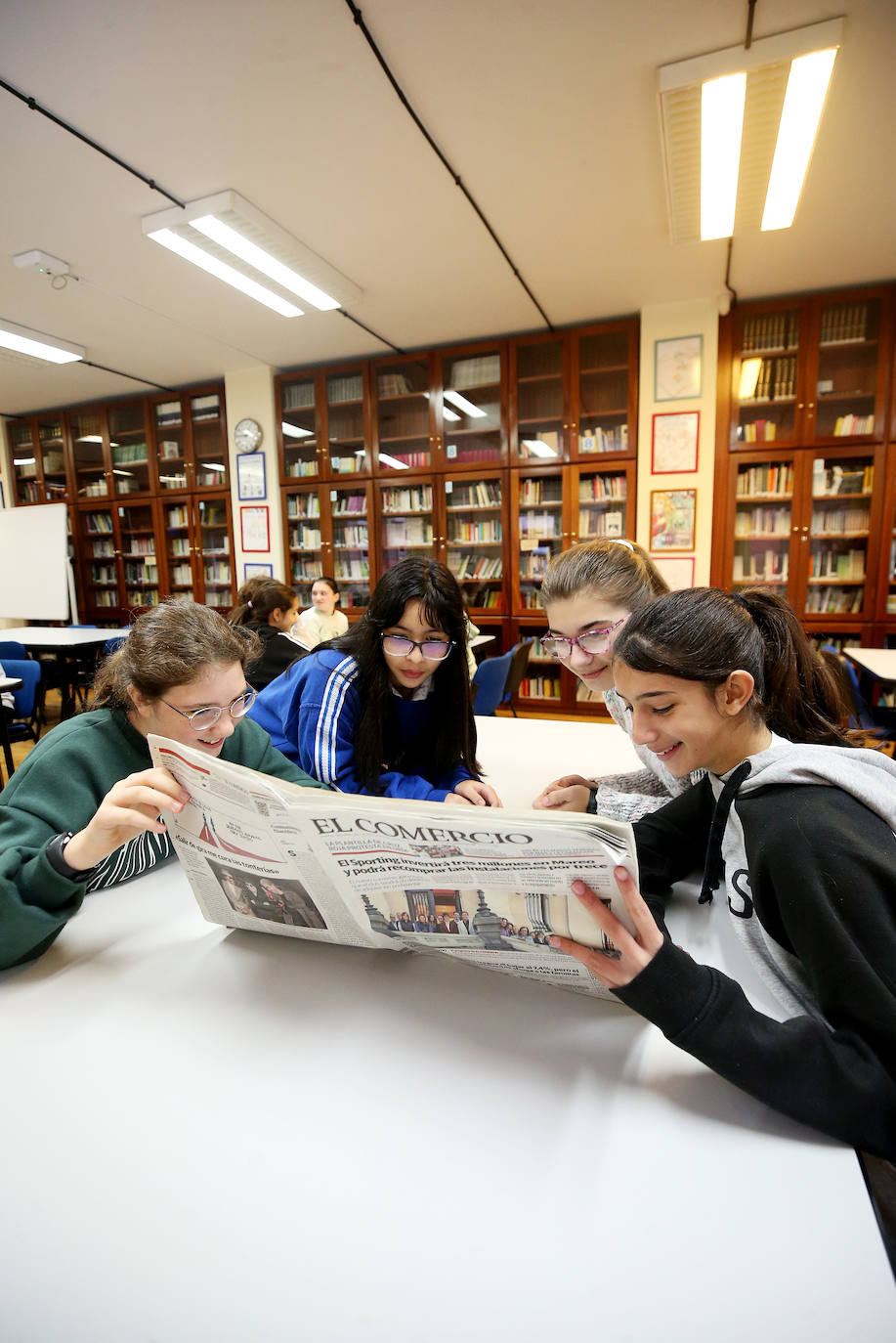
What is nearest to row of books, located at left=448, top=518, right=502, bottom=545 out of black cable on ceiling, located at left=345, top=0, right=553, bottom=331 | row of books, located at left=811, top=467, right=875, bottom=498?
black cable on ceiling, located at left=345, top=0, right=553, bottom=331

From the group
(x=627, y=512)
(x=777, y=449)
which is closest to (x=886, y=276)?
(x=777, y=449)

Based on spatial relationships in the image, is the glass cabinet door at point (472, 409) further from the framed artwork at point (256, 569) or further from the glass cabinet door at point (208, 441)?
the glass cabinet door at point (208, 441)

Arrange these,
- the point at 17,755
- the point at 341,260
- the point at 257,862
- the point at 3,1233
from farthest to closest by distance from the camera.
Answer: the point at 17,755 < the point at 341,260 < the point at 257,862 < the point at 3,1233

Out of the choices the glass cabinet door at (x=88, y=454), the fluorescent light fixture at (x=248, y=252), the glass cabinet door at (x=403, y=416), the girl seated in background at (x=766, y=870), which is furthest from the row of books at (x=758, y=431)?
the glass cabinet door at (x=88, y=454)

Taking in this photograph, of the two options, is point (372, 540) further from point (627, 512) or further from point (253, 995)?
Result: point (253, 995)

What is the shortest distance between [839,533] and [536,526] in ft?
6.73

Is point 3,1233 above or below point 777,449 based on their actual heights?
below

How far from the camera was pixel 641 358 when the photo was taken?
14.4 ft

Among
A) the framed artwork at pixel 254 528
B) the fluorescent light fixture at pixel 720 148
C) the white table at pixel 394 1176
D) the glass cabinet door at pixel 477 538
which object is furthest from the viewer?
the framed artwork at pixel 254 528

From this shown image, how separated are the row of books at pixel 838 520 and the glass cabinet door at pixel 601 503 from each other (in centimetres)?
124

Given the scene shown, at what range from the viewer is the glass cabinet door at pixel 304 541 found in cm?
550

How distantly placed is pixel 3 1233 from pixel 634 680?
0.79 meters

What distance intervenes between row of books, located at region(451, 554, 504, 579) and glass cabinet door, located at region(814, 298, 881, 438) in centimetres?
233

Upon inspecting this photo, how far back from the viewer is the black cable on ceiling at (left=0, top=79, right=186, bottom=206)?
2.30m
